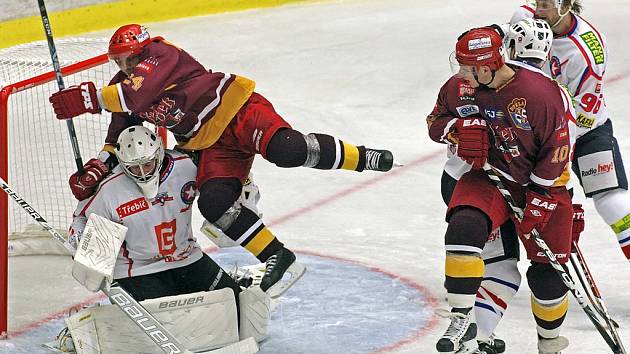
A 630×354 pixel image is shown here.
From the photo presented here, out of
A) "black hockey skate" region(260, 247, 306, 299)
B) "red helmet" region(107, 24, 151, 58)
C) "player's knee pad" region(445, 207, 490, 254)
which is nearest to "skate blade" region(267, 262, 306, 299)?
"black hockey skate" region(260, 247, 306, 299)

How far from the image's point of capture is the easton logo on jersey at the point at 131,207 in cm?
392

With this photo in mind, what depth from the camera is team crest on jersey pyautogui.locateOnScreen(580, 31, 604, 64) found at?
409 cm

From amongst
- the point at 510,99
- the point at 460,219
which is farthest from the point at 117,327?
the point at 510,99

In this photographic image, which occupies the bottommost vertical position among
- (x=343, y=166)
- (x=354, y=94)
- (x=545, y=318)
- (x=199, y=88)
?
(x=354, y=94)

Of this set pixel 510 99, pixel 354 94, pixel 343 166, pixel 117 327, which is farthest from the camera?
pixel 354 94

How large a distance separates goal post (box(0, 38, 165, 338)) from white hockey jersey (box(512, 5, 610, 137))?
4.80 ft

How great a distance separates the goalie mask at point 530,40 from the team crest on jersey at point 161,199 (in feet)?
3.71

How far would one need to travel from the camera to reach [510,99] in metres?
3.51

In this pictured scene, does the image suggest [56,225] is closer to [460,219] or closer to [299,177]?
[299,177]

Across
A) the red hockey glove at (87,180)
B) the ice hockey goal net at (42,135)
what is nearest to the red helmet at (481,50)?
the red hockey glove at (87,180)

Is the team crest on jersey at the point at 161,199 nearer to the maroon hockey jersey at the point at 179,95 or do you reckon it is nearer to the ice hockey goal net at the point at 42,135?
the maroon hockey jersey at the point at 179,95

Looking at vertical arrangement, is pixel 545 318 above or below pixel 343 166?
below

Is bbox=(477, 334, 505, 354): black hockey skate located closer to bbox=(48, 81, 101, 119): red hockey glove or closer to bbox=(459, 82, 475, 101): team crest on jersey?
bbox=(459, 82, 475, 101): team crest on jersey

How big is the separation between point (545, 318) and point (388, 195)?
1.88 m
